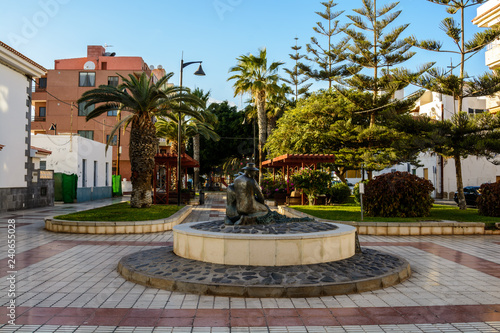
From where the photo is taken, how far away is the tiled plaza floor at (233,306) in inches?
172

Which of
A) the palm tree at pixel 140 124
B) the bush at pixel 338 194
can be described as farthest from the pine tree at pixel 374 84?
the palm tree at pixel 140 124

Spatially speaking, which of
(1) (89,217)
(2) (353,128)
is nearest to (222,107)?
(2) (353,128)

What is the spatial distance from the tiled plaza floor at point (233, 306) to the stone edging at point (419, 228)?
416 cm

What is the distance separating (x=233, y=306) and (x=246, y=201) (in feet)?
9.42

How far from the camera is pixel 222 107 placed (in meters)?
48.2

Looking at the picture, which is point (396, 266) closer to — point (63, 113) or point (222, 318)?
point (222, 318)

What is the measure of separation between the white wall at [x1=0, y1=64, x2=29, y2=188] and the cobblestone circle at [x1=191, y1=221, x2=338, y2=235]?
47.9ft

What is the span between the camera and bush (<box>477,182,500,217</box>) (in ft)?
48.1

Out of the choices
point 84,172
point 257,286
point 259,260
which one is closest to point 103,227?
point 259,260

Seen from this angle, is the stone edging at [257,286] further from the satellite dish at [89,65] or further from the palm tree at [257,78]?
the satellite dish at [89,65]

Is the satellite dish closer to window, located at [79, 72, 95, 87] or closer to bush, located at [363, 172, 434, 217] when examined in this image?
window, located at [79, 72, 95, 87]

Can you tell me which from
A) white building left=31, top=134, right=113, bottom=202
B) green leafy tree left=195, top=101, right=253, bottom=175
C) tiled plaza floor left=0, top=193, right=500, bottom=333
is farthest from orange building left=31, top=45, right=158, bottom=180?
tiled plaza floor left=0, top=193, right=500, bottom=333

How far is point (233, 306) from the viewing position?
5.04 meters

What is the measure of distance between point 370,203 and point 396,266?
7928mm
